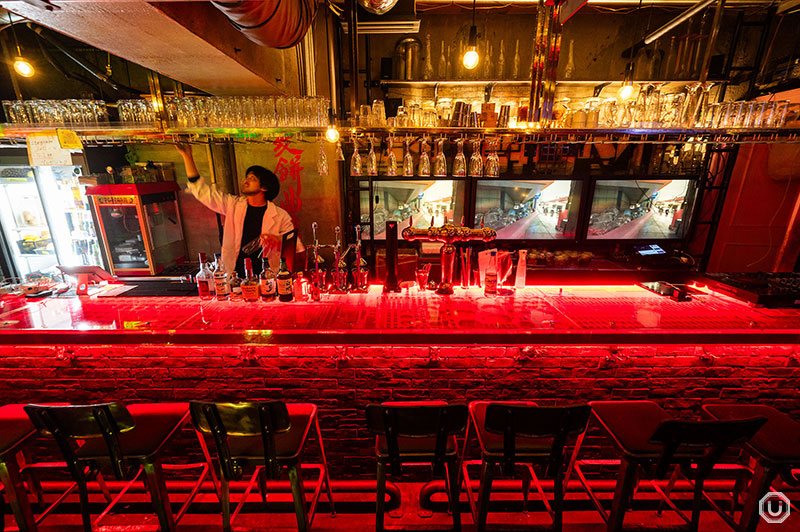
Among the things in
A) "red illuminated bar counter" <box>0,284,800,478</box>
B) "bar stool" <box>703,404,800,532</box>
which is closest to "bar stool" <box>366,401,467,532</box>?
"red illuminated bar counter" <box>0,284,800,478</box>

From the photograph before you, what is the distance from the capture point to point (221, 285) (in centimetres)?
259

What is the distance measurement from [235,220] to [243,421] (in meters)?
3.00

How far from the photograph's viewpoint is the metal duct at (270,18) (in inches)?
67.4

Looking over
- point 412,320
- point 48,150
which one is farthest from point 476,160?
point 48,150

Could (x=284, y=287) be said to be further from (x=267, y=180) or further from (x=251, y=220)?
(x=267, y=180)

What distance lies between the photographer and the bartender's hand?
413 centimetres

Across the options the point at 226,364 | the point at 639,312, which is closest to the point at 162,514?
the point at 226,364

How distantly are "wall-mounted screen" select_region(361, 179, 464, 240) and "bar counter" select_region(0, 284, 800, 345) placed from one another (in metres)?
2.29

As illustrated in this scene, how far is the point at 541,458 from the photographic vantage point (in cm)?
179

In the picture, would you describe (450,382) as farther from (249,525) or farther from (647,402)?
(249,525)

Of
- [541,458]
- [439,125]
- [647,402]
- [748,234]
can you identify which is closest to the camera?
[541,458]

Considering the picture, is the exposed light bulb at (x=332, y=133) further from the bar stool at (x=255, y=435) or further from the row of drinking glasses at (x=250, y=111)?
the bar stool at (x=255, y=435)

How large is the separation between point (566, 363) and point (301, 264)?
3.20m

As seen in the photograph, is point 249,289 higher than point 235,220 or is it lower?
lower
